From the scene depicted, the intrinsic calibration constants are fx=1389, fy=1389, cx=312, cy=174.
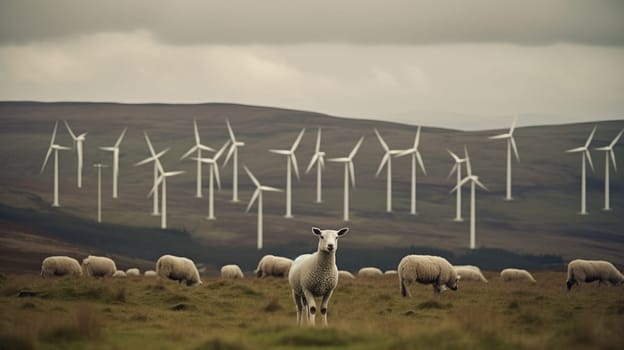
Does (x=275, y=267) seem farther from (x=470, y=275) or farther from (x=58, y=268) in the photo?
(x=470, y=275)

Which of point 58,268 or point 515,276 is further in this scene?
point 515,276

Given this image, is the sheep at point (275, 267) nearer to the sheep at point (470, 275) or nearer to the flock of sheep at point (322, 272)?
the flock of sheep at point (322, 272)

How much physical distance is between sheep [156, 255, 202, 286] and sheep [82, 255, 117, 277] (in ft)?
14.6

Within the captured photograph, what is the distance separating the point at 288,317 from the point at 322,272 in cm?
224

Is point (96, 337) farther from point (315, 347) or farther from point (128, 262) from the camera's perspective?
point (128, 262)

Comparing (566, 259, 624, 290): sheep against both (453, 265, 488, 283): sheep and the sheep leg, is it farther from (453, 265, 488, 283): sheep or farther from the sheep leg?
the sheep leg

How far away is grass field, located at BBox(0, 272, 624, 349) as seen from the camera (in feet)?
79.7

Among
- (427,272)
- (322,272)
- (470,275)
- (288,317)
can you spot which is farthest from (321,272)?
(470,275)

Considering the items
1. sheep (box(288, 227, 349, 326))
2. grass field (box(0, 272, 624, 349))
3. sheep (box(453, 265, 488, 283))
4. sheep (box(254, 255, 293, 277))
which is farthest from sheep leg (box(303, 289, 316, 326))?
sheep (box(453, 265, 488, 283))

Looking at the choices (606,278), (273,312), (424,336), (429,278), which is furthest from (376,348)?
(606,278)

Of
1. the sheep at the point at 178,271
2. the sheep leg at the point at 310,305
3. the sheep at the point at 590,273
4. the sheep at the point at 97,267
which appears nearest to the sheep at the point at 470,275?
the sheep at the point at 590,273

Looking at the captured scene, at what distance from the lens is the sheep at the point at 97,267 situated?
182ft

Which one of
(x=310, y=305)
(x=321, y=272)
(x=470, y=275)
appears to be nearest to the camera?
(x=310, y=305)

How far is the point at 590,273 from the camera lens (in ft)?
159
